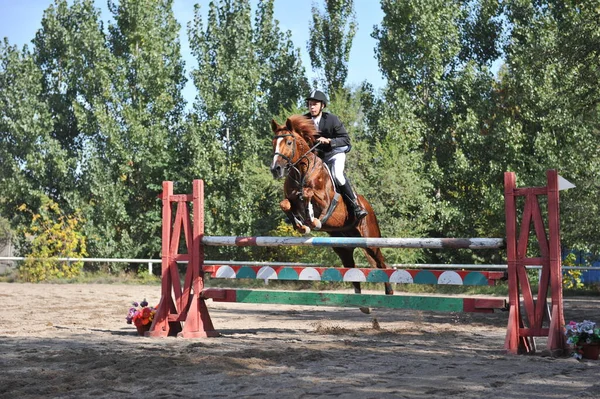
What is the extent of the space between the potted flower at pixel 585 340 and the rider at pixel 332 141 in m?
3.40

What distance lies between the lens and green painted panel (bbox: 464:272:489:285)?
707 cm

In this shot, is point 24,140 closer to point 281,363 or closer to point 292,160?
point 292,160

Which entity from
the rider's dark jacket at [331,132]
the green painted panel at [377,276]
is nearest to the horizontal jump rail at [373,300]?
the green painted panel at [377,276]

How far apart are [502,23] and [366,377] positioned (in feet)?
94.3

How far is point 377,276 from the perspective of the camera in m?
7.53

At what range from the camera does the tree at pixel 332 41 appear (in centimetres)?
2920

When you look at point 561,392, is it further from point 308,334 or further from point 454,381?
point 308,334

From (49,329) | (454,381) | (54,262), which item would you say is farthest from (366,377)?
(54,262)

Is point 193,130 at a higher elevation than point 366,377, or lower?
higher

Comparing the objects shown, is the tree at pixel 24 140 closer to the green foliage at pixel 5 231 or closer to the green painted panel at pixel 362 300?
the green foliage at pixel 5 231

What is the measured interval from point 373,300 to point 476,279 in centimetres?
108

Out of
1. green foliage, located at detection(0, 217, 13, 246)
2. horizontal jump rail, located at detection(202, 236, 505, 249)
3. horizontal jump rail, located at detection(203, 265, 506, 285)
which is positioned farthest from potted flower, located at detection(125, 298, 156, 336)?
green foliage, located at detection(0, 217, 13, 246)

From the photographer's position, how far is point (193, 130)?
2842 cm

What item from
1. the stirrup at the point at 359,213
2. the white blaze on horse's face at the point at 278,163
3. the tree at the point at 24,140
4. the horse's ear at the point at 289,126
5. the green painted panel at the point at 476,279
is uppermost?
the tree at the point at 24,140
